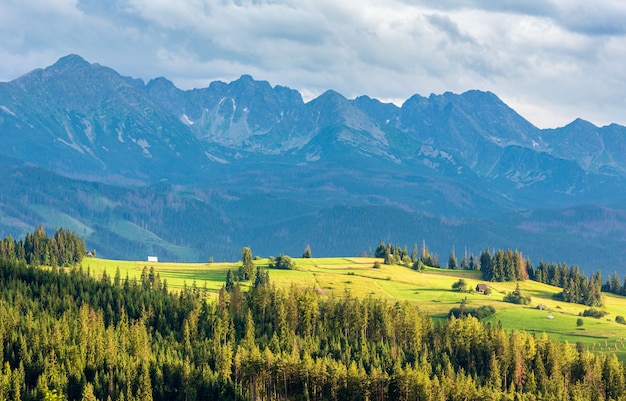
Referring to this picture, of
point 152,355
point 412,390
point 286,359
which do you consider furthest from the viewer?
point 152,355

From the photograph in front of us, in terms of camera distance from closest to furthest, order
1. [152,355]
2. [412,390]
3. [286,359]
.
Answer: [412,390]
[286,359]
[152,355]

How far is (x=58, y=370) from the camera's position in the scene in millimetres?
173500

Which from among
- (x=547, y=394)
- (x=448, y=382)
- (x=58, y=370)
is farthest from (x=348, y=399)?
(x=58, y=370)

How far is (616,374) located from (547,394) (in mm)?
24970

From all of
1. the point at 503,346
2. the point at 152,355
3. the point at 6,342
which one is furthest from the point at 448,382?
the point at 6,342

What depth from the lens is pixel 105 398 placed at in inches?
6550

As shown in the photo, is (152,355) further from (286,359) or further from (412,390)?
(412,390)

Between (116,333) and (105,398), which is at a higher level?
(116,333)

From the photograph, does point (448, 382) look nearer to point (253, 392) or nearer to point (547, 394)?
point (547, 394)

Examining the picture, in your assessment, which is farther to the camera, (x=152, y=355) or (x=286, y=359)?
(x=152, y=355)

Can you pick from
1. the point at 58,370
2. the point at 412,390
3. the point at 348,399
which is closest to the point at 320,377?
the point at 348,399

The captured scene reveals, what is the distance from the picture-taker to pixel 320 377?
552 feet

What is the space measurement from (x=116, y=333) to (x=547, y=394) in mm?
92957

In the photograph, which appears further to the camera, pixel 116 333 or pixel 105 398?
pixel 116 333
